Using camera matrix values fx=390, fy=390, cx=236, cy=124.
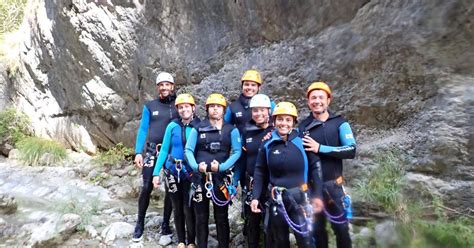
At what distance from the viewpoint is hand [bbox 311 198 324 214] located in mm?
3842

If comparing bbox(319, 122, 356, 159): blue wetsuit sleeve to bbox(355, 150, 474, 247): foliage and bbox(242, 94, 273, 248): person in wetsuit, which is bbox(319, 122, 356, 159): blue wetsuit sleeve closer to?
bbox(242, 94, 273, 248): person in wetsuit

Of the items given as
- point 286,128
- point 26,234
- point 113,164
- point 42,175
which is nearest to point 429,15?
point 286,128

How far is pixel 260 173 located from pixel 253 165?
0.41 m

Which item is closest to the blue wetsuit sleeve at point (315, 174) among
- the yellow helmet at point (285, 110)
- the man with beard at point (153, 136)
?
the yellow helmet at point (285, 110)

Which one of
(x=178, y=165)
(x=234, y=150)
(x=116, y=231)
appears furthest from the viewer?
(x=116, y=231)

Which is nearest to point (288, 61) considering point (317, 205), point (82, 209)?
point (317, 205)

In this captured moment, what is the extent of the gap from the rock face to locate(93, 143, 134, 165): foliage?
0.80ft

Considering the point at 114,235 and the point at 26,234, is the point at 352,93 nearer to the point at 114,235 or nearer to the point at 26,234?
the point at 114,235

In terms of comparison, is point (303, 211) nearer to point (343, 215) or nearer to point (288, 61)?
point (343, 215)

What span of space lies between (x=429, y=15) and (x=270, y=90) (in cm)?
268

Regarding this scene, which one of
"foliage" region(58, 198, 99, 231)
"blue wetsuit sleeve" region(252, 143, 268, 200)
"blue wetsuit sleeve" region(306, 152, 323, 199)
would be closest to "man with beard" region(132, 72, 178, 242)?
"foliage" region(58, 198, 99, 231)

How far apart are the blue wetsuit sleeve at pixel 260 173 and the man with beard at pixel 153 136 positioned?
2016 millimetres

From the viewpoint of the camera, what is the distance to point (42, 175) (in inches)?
378

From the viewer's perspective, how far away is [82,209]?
22.2 ft
